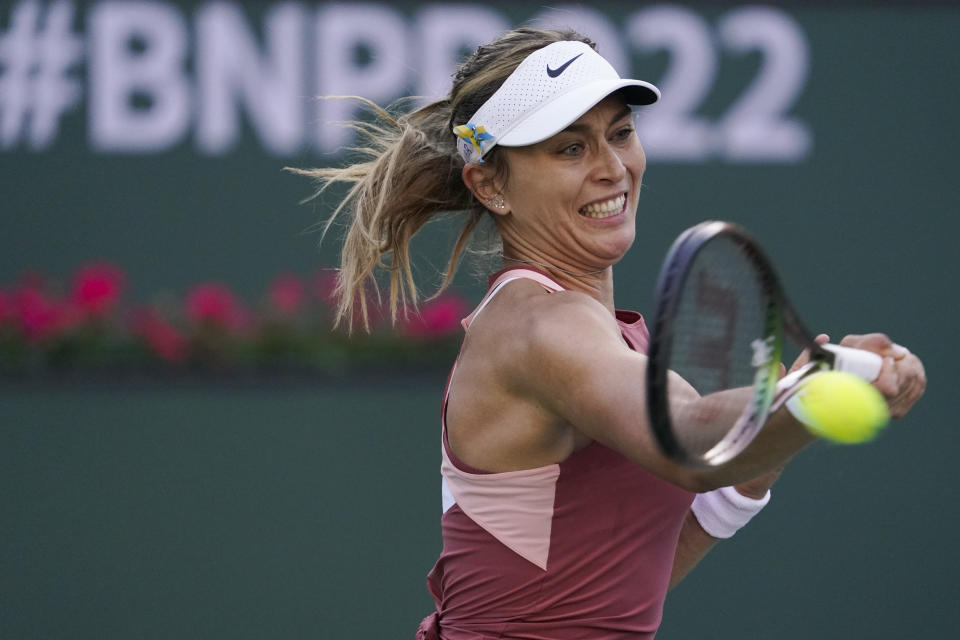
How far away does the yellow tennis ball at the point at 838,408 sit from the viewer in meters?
1.65

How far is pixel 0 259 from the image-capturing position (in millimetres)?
4691

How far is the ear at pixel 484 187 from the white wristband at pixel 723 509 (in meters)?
0.65

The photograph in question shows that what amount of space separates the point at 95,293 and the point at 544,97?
8.66 feet

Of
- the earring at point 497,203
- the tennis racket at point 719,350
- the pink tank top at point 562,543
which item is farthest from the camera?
the earring at point 497,203

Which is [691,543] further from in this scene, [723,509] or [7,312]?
[7,312]

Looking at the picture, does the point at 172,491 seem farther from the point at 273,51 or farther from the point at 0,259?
the point at 273,51

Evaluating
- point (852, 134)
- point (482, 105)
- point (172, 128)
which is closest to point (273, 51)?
point (172, 128)

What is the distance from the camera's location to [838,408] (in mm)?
1653

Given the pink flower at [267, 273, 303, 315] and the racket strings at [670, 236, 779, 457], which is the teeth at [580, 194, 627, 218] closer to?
the racket strings at [670, 236, 779, 457]

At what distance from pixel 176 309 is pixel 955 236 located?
114 inches

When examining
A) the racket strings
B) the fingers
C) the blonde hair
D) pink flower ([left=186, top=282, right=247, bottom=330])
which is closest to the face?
the blonde hair

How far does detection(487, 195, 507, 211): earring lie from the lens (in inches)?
93.9

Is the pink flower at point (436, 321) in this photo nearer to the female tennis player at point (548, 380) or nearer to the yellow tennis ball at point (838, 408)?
the female tennis player at point (548, 380)

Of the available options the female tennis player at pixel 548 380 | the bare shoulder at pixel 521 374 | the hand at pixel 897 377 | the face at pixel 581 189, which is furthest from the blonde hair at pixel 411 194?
the hand at pixel 897 377
